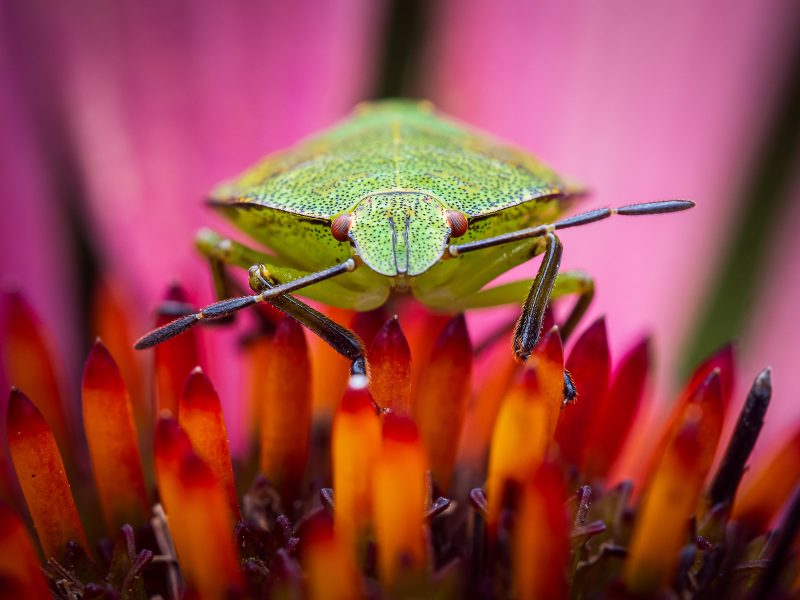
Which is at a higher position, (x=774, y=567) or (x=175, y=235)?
(x=774, y=567)

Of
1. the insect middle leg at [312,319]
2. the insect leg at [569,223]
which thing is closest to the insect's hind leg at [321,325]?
the insect middle leg at [312,319]

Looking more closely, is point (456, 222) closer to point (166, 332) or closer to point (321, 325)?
point (321, 325)

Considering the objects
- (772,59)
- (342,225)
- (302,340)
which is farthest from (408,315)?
(772,59)

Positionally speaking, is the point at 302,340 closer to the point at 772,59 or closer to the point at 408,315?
the point at 408,315

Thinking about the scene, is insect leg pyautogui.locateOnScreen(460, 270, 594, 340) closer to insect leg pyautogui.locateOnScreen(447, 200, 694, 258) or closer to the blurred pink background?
insect leg pyautogui.locateOnScreen(447, 200, 694, 258)

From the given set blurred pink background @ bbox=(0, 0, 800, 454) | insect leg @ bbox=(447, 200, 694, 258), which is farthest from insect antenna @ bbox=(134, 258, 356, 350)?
blurred pink background @ bbox=(0, 0, 800, 454)

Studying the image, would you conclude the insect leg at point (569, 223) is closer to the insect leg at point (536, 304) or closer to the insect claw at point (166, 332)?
the insect leg at point (536, 304)

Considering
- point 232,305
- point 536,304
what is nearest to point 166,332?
point 232,305
